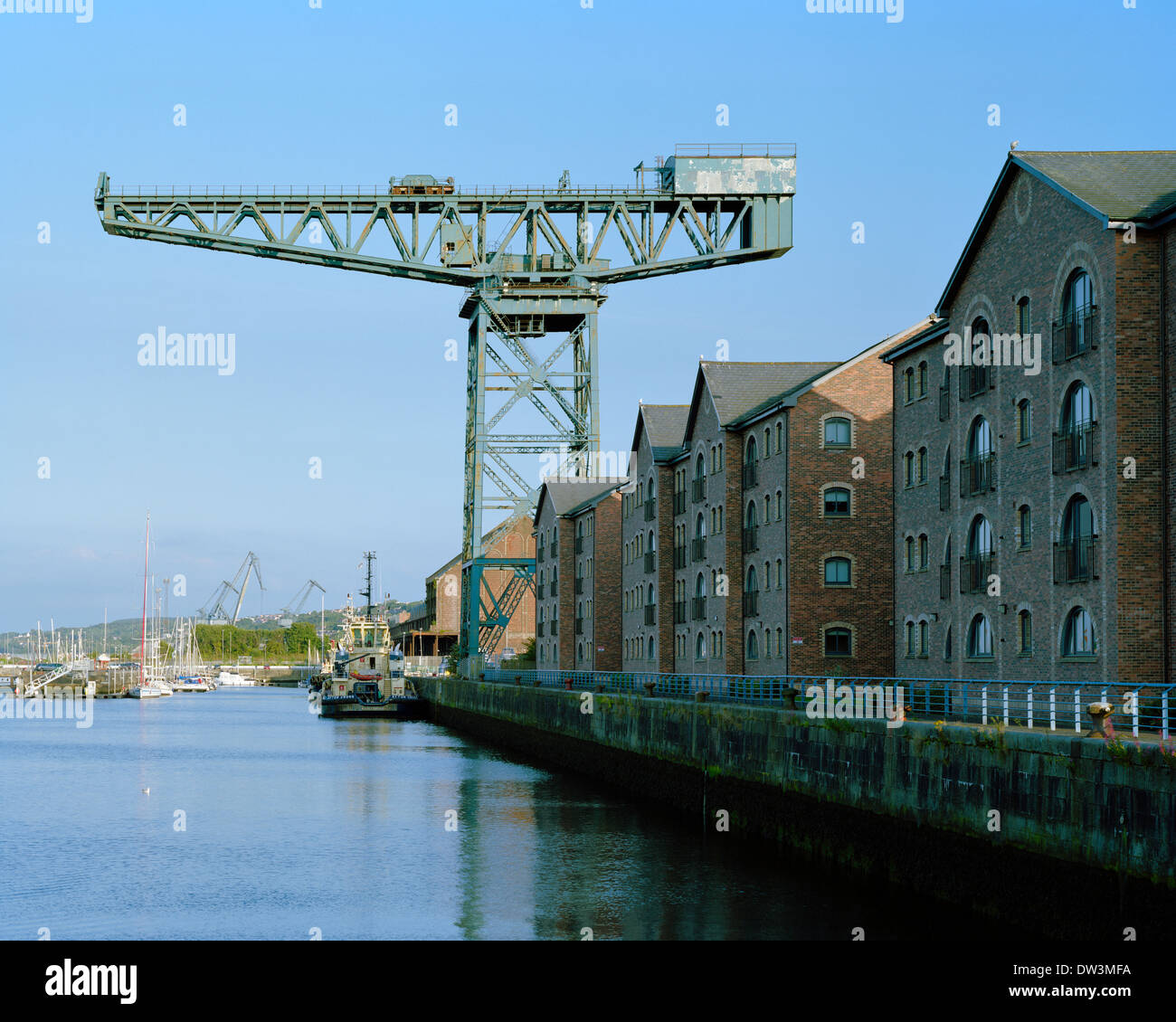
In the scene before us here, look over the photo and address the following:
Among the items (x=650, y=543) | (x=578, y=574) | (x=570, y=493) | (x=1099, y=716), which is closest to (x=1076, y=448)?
(x=1099, y=716)

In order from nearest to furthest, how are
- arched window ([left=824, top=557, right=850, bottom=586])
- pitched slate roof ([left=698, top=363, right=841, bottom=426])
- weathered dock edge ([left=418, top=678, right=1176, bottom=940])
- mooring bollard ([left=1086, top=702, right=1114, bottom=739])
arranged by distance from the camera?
weathered dock edge ([left=418, top=678, right=1176, bottom=940]) < mooring bollard ([left=1086, top=702, right=1114, bottom=739]) < arched window ([left=824, top=557, right=850, bottom=586]) < pitched slate roof ([left=698, top=363, right=841, bottom=426])

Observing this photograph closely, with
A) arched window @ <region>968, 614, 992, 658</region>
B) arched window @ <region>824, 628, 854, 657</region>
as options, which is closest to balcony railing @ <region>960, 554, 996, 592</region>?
arched window @ <region>968, 614, 992, 658</region>

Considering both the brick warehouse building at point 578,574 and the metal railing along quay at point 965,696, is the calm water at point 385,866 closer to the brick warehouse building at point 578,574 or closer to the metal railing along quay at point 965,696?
the metal railing along quay at point 965,696

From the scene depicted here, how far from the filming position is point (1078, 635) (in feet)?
97.0

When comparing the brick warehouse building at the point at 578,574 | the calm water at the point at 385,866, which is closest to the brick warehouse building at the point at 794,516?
the calm water at the point at 385,866

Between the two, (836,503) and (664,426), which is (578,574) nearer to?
(664,426)

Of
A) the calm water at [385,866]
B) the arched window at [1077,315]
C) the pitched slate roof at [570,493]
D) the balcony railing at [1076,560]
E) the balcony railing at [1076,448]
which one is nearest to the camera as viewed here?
the calm water at [385,866]

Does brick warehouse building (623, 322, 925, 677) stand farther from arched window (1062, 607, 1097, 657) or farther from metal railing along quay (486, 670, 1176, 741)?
arched window (1062, 607, 1097, 657)

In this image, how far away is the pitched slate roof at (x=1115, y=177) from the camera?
2841 centimetres

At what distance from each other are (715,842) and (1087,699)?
8.06 meters

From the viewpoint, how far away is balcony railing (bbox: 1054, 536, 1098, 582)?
28.8 meters

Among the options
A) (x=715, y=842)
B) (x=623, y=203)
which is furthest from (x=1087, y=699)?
(x=623, y=203)

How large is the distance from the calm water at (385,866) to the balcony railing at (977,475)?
9963mm

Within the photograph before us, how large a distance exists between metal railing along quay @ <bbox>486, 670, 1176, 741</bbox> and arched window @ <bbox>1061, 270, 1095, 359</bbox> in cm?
651
